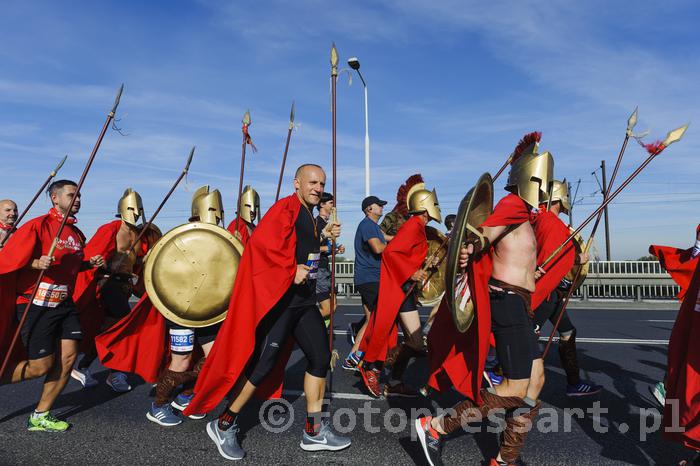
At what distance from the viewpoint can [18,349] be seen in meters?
4.55

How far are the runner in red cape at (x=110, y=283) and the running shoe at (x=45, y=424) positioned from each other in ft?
3.92

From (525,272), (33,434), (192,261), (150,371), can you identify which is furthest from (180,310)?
(525,272)

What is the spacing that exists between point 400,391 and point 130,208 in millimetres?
3326

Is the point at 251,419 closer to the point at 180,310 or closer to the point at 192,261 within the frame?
the point at 180,310

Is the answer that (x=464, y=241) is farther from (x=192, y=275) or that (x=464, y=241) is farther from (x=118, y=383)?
(x=118, y=383)

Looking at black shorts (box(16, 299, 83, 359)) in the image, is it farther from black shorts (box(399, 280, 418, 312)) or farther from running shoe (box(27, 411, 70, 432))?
black shorts (box(399, 280, 418, 312))

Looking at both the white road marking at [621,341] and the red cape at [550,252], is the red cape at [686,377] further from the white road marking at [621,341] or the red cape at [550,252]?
the white road marking at [621,341]

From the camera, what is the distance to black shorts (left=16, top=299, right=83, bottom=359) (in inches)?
170

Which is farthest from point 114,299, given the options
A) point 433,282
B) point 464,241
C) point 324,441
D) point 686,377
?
point 686,377

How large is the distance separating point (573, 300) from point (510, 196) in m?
12.5

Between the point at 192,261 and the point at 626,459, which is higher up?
the point at 192,261

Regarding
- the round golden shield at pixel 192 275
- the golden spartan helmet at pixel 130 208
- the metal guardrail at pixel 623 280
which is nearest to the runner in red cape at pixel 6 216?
the golden spartan helmet at pixel 130 208

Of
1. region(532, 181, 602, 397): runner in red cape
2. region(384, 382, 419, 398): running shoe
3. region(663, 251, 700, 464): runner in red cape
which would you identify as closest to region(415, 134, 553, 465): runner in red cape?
region(663, 251, 700, 464): runner in red cape

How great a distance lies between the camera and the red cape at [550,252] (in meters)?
5.02
